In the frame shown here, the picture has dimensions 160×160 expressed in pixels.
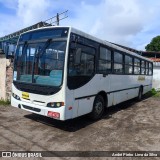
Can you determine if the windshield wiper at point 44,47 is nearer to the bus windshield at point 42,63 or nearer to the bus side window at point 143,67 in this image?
the bus windshield at point 42,63

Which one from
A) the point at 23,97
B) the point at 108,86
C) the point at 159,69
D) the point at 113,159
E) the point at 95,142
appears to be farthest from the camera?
the point at 159,69

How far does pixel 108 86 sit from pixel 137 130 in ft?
6.92

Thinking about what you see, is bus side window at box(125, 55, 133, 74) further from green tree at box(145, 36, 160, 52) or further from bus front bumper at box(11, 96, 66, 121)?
green tree at box(145, 36, 160, 52)

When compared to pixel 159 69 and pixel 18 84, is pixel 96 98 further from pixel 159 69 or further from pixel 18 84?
pixel 159 69

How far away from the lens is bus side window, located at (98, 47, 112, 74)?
7645 mm

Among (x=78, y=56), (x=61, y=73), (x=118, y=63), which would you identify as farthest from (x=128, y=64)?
(x=61, y=73)

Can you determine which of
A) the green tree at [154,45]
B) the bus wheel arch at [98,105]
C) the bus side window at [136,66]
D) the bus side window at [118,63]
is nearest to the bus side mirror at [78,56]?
the bus wheel arch at [98,105]

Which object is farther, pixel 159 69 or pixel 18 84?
pixel 159 69

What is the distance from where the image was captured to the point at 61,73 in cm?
581

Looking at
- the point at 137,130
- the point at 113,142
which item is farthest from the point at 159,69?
the point at 113,142

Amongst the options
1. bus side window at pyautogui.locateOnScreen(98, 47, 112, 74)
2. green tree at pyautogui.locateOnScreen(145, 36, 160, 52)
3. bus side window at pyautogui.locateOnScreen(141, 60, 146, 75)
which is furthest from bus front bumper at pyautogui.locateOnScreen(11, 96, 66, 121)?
green tree at pyautogui.locateOnScreen(145, 36, 160, 52)

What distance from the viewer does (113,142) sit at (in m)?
5.68

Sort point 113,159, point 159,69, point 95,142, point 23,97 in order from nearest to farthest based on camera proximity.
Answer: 1. point 113,159
2. point 95,142
3. point 23,97
4. point 159,69

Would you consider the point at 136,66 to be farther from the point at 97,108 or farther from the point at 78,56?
the point at 78,56
